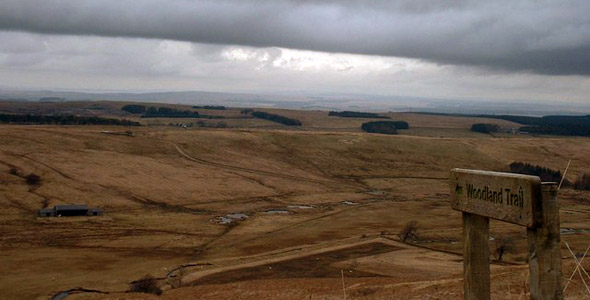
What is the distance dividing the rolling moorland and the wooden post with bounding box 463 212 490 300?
6.30 feet

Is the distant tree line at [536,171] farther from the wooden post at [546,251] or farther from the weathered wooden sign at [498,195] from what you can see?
the wooden post at [546,251]

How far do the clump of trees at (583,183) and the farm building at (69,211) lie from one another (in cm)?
9710

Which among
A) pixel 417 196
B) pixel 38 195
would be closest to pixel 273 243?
pixel 38 195

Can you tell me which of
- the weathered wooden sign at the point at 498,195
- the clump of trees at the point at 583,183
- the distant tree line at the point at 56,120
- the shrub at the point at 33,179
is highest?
the weathered wooden sign at the point at 498,195

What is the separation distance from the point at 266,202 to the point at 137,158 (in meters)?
33.7

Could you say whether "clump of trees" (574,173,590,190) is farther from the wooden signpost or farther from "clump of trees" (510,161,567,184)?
Answer: the wooden signpost

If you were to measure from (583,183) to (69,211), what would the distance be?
10282 centimetres

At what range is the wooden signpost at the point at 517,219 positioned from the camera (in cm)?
666

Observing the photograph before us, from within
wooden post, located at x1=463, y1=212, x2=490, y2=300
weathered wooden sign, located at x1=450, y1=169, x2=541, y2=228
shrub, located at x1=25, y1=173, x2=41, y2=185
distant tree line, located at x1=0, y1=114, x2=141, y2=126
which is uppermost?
weathered wooden sign, located at x1=450, y1=169, x2=541, y2=228

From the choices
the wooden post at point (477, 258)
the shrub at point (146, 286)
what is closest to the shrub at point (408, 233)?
the shrub at point (146, 286)

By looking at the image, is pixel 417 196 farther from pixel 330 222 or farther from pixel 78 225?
pixel 78 225

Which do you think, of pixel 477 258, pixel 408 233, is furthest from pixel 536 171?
pixel 477 258

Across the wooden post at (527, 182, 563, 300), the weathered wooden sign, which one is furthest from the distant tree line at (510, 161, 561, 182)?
the wooden post at (527, 182, 563, 300)

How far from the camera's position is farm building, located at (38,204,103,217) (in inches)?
3253
